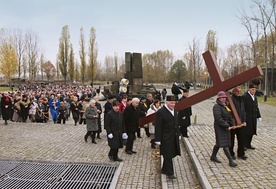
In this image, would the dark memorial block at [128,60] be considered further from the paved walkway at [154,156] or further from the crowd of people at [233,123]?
the crowd of people at [233,123]

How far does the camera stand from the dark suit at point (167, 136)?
5406mm

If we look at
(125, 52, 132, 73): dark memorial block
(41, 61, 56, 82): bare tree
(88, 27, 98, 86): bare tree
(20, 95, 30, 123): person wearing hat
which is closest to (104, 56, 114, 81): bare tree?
(41, 61, 56, 82): bare tree

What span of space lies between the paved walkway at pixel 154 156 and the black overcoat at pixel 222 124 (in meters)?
0.60

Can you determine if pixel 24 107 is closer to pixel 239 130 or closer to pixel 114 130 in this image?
pixel 114 130

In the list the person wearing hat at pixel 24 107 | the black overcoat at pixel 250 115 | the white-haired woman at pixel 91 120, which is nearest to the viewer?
the black overcoat at pixel 250 115

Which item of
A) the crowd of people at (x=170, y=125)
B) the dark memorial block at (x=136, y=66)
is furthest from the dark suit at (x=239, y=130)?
the dark memorial block at (x=136, y=66)

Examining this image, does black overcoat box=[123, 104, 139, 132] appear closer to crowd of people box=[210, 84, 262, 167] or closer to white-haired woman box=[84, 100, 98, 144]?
white-haired woman box=[84, 100, 98, 144]

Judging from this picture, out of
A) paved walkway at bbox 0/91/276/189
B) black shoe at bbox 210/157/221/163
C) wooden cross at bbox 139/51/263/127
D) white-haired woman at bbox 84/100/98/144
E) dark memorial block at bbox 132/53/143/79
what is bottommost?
paved walkway at bbox 0/91/276/189

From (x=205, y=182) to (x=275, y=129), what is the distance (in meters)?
7.85

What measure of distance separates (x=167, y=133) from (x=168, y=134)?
3 cm

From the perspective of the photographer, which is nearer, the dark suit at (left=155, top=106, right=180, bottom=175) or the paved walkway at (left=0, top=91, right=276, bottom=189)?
the paved walkway at (left=0, top=91, right=276, bottom=189)

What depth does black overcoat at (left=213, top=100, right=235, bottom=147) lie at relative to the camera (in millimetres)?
5698

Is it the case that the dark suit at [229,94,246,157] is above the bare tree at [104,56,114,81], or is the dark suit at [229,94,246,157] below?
below

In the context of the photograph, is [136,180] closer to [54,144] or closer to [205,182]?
[205,182]
